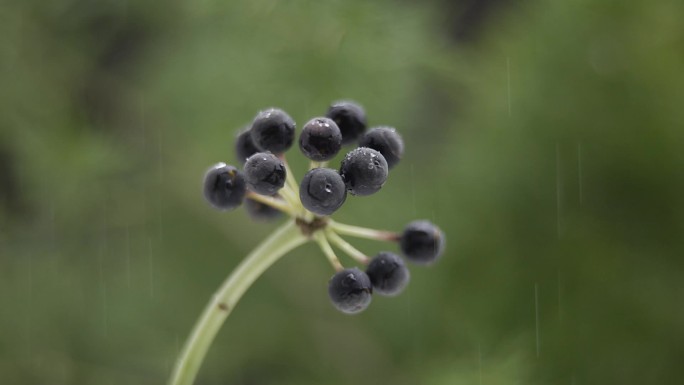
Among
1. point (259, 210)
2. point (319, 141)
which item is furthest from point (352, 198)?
point (319, 141)

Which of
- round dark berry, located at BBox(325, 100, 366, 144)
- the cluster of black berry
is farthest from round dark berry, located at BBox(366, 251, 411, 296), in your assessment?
round dark berry, located at BBox(325, 100, 366, 144)

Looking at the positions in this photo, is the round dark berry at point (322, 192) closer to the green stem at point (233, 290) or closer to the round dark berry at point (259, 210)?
the green stem at point (233, 290)

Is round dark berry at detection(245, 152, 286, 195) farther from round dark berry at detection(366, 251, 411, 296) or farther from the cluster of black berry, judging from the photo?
round dark berry at detection(366, 251, 411, 296)

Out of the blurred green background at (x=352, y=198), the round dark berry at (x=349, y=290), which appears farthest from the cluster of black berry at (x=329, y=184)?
the blurred green background at (x=352, y=198)

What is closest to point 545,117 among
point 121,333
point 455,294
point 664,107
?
point 664,107

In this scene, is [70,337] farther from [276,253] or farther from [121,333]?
[276,253]

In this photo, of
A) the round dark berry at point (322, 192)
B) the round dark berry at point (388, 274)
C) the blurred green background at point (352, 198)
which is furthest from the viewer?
the blurred green background at point (352, 198)
